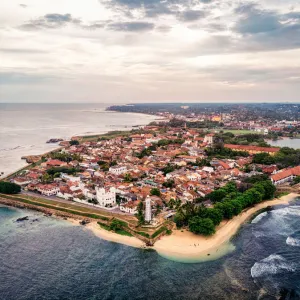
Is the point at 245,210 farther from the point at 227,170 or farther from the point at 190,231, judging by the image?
the point at 227,170

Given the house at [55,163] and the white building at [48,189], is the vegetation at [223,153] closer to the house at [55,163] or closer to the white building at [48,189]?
the house at [55,163]

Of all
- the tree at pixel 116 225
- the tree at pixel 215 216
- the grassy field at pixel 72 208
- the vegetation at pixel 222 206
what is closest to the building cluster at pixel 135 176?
the grassy field at pixel 72 208

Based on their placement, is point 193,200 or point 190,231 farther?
point 193,200

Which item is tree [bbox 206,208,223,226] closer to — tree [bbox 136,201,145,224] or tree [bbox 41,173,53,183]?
tree [bbox 136,201,145,224]

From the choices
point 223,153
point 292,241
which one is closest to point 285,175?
point 223,153

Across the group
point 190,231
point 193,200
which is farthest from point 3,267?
point 193,200

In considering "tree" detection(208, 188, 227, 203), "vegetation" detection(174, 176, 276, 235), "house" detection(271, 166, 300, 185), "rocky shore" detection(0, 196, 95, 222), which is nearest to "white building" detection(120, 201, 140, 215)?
"rocky shore" detection(0, 196, 95, 222)
